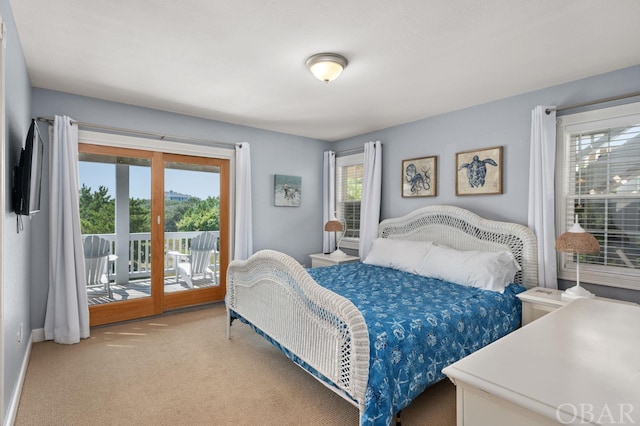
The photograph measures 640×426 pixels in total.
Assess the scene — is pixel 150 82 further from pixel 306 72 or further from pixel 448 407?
pixel 448 407

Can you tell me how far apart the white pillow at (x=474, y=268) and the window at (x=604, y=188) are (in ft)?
1.84

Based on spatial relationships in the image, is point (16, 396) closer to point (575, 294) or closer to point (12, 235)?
point (12, 235)

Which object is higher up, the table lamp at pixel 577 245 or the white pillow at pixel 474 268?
the table lamp at pixel 577 245

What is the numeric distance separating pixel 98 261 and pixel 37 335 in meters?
0.84

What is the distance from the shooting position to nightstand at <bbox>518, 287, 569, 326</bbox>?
2.59 meters

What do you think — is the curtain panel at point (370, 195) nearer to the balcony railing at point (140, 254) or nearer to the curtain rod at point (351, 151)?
the curtain rod at point (351, 151)

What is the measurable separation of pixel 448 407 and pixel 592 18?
2.62 meters

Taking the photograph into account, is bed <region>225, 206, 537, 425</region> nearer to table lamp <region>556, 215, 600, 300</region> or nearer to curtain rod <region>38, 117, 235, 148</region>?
table lamp <region>556, 215, 600, 300</region>

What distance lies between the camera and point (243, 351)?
3.03 metres

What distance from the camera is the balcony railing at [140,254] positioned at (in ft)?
12.3

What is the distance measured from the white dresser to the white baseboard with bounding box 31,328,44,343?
3.89 m

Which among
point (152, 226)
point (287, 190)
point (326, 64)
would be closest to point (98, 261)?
point (152, 226)

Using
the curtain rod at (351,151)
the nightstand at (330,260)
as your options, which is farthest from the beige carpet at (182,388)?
the curtain rod at (351,151)

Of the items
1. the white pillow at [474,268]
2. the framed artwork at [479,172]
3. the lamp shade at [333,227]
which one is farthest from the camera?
the lamp shade at [333,227]
